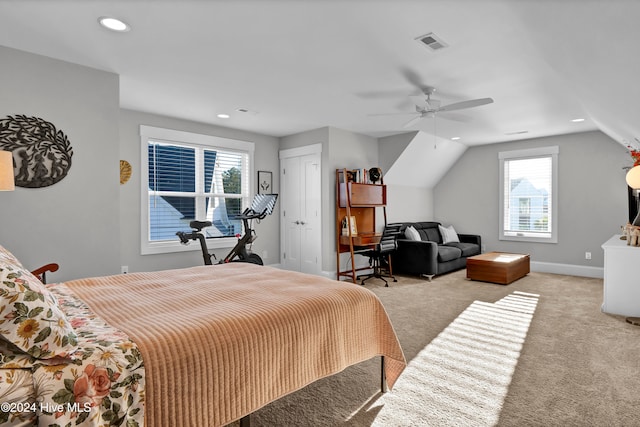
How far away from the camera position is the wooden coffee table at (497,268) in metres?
5.23

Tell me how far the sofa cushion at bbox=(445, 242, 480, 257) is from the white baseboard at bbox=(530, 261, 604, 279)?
100cm

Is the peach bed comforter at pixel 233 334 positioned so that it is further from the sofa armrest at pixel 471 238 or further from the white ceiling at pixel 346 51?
the sofa armrest at pixel 471 238

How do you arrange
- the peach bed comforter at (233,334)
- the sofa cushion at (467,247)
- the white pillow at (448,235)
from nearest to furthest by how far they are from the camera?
the peach bed comforter at (233,334)
the sofa cushion at (467,247)
the white pillow at (448,235)

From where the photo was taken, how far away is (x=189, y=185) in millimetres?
5238

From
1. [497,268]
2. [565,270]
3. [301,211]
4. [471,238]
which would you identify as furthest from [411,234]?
[565,270]

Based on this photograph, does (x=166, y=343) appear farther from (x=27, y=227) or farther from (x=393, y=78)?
(x=393, y=78)

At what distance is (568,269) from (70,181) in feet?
24.4

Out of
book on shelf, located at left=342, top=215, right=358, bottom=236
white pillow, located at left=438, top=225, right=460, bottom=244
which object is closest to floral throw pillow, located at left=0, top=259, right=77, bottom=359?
book on shelf, located at left=342, top=215, right=358, bottom=236

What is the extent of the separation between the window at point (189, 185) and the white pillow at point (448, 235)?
3.97m

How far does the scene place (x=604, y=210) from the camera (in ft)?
18.9

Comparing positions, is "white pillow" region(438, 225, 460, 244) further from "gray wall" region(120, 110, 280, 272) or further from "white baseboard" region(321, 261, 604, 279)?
"gray wall" region(120, 110, 280, 272)

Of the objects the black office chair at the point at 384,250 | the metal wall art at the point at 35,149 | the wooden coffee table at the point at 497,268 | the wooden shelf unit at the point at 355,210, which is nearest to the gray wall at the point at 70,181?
the metal wall art at the point at 35,149

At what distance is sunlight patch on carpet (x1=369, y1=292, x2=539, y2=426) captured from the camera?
6.28 ft

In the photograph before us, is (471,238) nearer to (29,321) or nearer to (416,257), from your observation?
(416,257)
